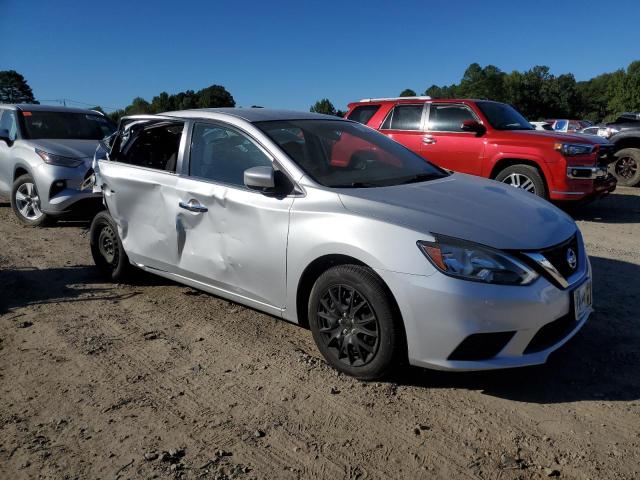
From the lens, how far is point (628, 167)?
1141 cm

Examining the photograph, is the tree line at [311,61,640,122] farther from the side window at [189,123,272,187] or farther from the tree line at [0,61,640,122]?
the side window at [189,123,272,187]

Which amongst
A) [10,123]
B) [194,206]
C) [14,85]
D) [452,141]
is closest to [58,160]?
[10,123]

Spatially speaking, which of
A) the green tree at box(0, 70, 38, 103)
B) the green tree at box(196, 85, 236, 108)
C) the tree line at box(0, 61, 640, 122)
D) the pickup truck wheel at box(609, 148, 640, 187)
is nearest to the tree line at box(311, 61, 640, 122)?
the tree line at box(0, 61, 640, 122)

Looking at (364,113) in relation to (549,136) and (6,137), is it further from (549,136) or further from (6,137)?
(6,137)

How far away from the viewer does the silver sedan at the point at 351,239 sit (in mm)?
2904

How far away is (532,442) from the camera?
2.68 metres

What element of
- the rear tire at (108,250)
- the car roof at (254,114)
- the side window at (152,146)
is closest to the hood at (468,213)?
the car roof at (254,114)

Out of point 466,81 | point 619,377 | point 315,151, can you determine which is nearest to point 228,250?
point 315,151

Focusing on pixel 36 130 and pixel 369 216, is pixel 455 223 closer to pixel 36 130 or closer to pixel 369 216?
pixel 369 216

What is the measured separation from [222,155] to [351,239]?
1466 millimetres

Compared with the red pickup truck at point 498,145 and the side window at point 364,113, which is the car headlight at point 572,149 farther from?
the side window at point 364,113

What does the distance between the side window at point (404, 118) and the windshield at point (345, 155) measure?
190 inches

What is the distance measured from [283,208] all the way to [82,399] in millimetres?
1618

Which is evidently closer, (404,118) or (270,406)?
(270,406)
